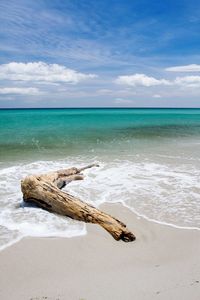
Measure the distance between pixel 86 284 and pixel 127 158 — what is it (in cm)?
1306

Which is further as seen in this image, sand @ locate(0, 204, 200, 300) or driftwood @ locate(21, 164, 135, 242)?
driftwood @ locate(21, 164, 135, 242)

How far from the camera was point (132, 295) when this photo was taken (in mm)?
4930

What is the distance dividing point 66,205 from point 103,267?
2968 millimetres

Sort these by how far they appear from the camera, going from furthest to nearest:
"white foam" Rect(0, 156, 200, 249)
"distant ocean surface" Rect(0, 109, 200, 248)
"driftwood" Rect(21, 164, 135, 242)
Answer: "distant ocean surface" Rect(0, 109, 200, 248) → "white foam" Rect(0, 156, 200, 249) → "driftwood" Rect(21, 164, 135, 242)

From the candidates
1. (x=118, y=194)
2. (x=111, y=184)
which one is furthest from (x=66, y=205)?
(x=111, y=184)

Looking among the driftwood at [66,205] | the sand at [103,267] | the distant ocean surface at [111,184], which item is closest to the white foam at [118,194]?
the distant ocean surface at [111,184]

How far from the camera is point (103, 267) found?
234 inches

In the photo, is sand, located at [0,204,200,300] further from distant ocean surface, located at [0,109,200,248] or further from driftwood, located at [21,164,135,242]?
distant ocean surface, located at [0,109,200,248]

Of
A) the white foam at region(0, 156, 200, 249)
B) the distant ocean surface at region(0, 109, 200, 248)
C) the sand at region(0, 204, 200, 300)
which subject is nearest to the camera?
the sand at region(0, 204, 200, 300)

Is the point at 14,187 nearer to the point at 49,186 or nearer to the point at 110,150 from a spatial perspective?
the point at 49,186

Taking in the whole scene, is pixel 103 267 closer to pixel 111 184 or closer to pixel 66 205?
pixel 66 205

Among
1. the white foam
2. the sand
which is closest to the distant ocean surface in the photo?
the white foam

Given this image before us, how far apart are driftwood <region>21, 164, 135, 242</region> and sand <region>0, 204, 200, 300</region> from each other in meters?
0.25

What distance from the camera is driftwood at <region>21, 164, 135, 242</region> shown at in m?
7.44
